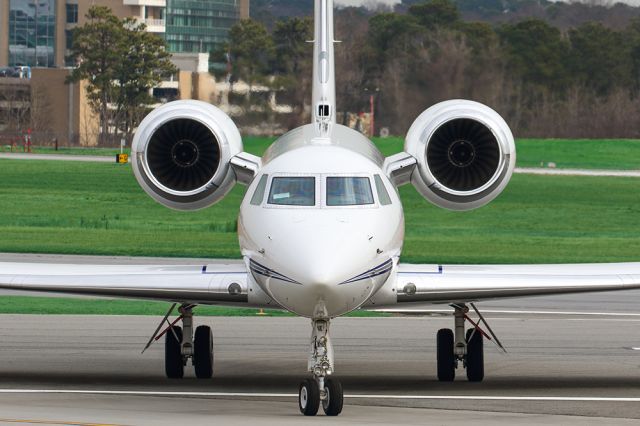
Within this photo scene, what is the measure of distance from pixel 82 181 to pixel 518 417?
50807mm

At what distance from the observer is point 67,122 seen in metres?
102

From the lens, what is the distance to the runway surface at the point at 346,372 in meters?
15.6

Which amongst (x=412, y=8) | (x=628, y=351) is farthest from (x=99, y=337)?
(x=412, y=8)

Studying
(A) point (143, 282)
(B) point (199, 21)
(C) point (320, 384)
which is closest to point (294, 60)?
(A) point (143, 282)

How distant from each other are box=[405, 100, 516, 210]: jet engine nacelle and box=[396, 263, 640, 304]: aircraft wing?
4.47 ft

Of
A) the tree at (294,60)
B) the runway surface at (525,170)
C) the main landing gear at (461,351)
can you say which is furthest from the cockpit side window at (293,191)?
the runway surface at (525,170)

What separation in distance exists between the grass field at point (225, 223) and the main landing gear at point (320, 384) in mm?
11280

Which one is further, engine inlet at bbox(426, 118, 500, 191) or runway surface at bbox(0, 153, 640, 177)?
runway surface at bbox(0, 153, 640, 177)

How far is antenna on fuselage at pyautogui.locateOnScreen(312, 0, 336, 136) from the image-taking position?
65.2ft

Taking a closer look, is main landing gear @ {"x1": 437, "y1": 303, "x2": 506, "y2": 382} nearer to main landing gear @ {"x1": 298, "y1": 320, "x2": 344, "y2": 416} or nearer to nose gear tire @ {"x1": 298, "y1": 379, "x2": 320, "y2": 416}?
main landing gear @ {"x1": 298, "y1": 320, "x2": 344, "y2": 416}

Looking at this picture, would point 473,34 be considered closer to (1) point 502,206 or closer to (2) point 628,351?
(1) point 502,206

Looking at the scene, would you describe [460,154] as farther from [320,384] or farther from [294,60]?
[294,60]

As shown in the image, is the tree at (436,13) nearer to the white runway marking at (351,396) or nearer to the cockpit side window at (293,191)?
the white runway marking at (351,396)

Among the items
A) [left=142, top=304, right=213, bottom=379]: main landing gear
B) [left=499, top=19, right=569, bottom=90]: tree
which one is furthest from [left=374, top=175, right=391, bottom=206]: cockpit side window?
[left=499, top=19, right=569, bottom=90]: tree
